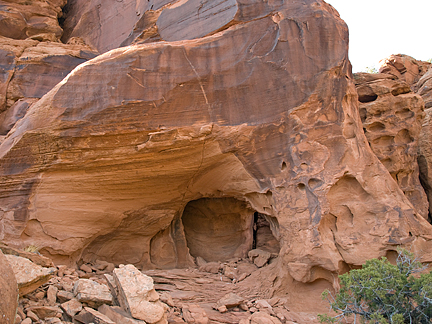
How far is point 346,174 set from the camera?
6660 mm

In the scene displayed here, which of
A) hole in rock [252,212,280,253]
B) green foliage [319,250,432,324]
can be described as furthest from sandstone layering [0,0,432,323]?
hole in rock [252,212,280,253]

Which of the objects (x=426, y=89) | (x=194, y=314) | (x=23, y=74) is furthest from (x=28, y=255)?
(x=426, y=89)

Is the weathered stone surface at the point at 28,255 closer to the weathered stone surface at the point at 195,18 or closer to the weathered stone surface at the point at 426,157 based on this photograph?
the weathered stone surface at the point at 195,18

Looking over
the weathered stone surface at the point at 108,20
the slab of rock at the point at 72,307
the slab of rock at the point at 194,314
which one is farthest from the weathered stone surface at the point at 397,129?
the slab of rock at the point at 72,307

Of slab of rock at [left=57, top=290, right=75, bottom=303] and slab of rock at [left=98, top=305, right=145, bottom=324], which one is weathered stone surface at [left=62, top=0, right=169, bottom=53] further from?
slab of rock at [left=98, top=305, right=145, bottom=324]

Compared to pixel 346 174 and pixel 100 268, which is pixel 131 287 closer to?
pixel 100 268

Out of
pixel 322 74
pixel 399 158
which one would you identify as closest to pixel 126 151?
pixel 322 74

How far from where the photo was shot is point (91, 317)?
4680mm

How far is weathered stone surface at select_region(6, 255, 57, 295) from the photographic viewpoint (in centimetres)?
462

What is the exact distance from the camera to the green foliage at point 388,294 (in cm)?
469

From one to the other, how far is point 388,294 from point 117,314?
3.85 meters

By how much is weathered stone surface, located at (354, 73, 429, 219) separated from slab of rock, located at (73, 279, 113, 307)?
7.19 m

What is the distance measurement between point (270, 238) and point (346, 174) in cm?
392

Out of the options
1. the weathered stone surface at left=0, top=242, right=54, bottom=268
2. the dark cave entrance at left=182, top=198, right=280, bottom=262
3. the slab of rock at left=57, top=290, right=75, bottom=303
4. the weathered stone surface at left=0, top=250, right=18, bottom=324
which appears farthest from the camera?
the dark cave entrance at left=182, top=198, right=280, bottom=262
